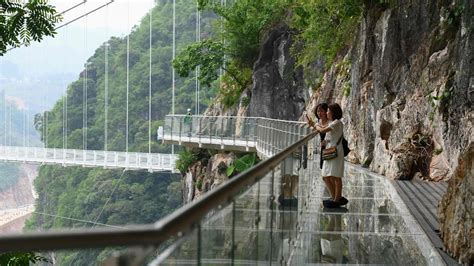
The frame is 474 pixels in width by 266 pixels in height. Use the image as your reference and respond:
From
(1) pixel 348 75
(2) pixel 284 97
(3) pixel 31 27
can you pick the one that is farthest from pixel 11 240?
(2) pixel 284 97

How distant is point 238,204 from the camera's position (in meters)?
3.76

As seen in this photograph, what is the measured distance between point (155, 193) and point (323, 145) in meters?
57.4

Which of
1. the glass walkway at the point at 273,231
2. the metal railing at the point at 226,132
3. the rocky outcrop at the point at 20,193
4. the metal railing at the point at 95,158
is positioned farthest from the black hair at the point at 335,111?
the rocky outcrop at the point at 20,193

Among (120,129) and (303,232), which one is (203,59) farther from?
(120,129)

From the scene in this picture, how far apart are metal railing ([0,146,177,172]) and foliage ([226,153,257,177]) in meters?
20.6

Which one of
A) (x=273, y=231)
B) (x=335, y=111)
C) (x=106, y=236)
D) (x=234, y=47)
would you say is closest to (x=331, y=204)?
(x=335, y=111)

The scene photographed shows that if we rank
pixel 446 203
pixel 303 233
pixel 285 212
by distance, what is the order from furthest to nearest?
pixel 303 233 → pixel 446 203 → pixel 285 212

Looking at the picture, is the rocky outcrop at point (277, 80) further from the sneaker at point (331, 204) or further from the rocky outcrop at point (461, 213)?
the rocky outcrop at point (461, 213)

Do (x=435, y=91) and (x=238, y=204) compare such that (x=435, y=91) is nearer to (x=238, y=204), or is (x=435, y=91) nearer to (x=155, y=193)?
(x=238, y=204)

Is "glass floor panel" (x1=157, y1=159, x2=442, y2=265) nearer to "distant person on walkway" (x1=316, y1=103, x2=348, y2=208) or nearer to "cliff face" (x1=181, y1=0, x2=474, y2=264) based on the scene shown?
"distant person on walkway" (x1=316, y1=103, x2=348, y2=208)

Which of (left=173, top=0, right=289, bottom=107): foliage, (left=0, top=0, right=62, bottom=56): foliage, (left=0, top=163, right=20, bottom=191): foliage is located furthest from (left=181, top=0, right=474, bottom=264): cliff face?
(left=0, top=163, right=20, bottom=191): foliage

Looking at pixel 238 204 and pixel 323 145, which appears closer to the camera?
pixel 238 204

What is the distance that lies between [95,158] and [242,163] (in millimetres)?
26264

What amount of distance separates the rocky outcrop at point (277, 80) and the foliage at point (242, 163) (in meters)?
2.92
